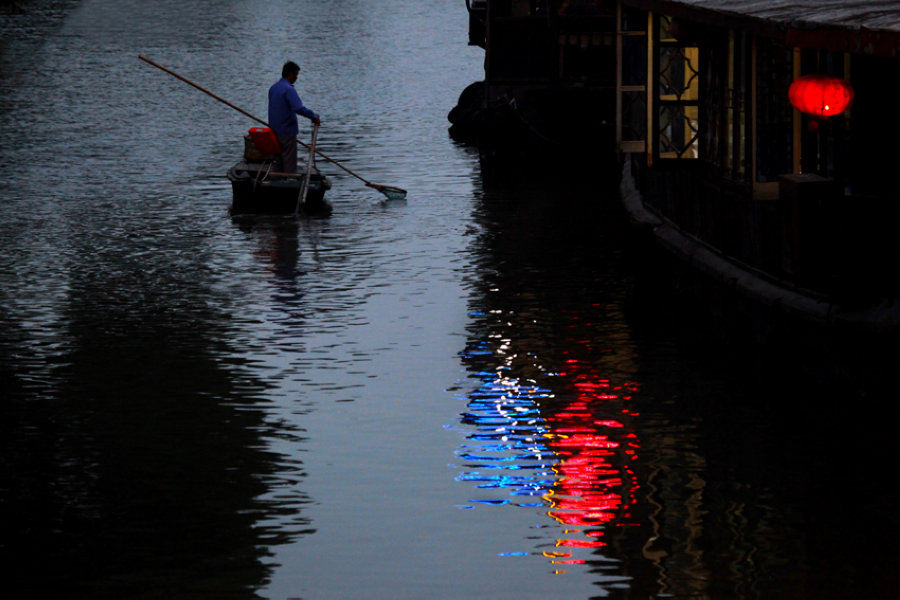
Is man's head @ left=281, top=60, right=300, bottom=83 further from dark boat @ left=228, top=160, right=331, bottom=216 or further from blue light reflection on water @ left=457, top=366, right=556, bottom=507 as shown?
blue light reflection on water @ left=457, top=366, right=556, bottom=507

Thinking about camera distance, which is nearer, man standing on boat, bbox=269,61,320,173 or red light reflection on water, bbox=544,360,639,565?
red light reflection on water, bbox=544,360,639,565

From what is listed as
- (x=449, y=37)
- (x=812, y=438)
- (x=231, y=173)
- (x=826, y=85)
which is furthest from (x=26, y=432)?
(x=449, y=37)

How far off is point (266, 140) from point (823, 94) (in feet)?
37.4

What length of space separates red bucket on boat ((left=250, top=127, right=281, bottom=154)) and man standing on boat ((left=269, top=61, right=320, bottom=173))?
0.34 feet

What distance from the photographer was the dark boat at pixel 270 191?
22.9 meters

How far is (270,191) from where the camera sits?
75.3 ft

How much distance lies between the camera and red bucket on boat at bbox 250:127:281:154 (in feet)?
75.4

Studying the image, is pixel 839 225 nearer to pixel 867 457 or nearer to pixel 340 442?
pixel 867 457

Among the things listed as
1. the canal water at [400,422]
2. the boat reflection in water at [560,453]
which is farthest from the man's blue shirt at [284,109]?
the boat reflection in water at [560,453]

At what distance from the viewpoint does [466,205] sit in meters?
24.7

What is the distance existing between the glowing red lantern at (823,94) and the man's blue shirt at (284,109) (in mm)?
10630

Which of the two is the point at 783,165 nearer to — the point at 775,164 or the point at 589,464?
the point at 775,164

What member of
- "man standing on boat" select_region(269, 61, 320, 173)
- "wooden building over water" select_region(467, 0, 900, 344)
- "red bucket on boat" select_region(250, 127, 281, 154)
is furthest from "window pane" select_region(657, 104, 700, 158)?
"red bucket on boat" select_region(250, 127, 281, 154)

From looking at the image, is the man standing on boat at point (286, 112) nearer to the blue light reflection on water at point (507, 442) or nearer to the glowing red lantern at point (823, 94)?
the blue light reflection on water at point (507, 442)
